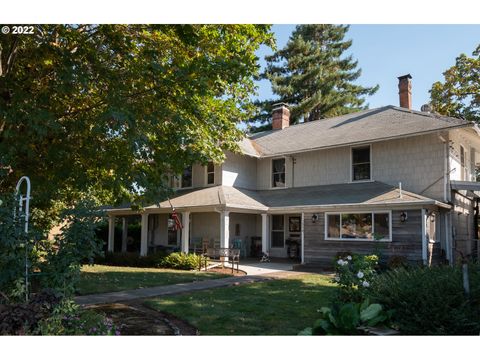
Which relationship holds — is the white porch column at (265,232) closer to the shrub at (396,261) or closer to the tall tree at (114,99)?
the shrub at (396,261)

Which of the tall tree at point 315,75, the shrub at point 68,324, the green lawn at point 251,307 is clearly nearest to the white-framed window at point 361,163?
the green lawn at point 251,307

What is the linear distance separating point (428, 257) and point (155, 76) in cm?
1228

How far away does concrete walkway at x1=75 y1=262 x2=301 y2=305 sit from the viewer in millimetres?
9617

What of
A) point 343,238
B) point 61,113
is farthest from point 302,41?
point 61,113

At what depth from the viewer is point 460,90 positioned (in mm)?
27422

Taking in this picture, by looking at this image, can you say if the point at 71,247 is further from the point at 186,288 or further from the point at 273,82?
the point at 273,82

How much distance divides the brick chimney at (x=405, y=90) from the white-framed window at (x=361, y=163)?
4658 mm

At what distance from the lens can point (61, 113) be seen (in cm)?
1039

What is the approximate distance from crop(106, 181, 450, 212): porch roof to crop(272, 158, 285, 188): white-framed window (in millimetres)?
497

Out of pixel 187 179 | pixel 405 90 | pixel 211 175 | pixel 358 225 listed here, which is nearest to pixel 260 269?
pixel 358 225

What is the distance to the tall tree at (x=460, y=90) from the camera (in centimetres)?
2680

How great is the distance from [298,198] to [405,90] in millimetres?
8467

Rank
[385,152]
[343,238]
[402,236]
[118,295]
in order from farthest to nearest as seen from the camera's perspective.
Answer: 1. [385,152]
2. [343,238]
3. [402,236]
4. [118,295]

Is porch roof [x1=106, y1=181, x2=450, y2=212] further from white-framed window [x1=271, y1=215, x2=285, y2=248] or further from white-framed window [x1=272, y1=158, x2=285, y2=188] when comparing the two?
white-framed window [x1=271, y1=215, x2=285, y2=248]
